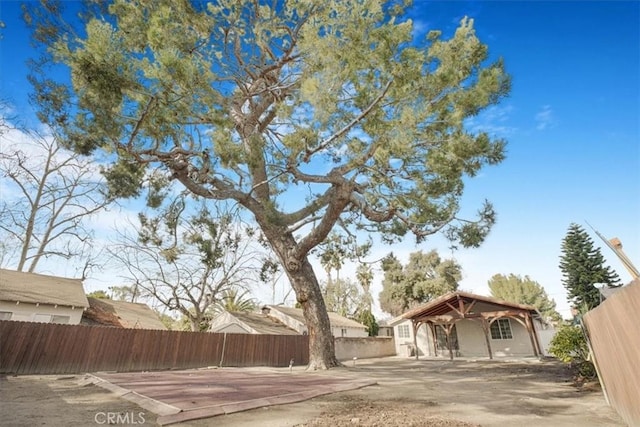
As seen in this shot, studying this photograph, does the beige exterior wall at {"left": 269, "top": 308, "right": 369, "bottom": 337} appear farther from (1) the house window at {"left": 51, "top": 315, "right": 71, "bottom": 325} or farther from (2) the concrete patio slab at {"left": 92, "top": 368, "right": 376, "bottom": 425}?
(2) the concrete patio slab at {"left": 92, "top": 368, "right": 376, "bottom": 425}

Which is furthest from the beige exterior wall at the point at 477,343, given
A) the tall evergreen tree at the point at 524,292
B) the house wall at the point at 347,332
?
the tall evergreen tree at the point at 524,292

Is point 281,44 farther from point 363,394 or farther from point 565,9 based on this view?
point 363,394

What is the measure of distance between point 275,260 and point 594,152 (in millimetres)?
9933

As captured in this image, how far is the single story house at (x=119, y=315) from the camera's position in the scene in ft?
52.3

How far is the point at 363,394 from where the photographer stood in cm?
536

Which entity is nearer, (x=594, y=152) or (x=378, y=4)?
(x=378, y=4)

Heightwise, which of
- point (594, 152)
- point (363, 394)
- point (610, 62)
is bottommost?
point (363, 394)

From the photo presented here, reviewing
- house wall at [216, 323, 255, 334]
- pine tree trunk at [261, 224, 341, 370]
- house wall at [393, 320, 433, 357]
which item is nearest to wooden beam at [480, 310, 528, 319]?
house wall at [393, 320, 433, 357]

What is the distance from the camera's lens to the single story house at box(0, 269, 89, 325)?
1240 centimetres

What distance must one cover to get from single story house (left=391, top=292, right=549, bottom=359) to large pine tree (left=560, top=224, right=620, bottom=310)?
9.32 ft

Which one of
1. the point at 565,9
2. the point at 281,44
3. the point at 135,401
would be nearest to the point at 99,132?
the point at 135,401

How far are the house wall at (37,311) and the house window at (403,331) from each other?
19053 millimetres

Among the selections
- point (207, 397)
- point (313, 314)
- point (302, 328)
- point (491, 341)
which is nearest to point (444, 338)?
point (491, 341)

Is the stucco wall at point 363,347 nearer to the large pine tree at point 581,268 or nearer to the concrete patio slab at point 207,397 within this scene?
the large pine tree at point 581,268
